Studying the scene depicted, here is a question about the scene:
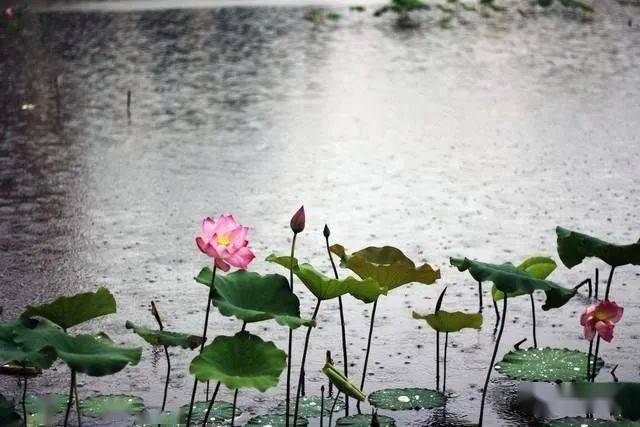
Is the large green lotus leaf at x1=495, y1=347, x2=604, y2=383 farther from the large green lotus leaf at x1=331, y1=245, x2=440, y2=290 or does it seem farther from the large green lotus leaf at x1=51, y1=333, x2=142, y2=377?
the large green lotus leaf at x1=51, y1=333, x2=142, y2=377

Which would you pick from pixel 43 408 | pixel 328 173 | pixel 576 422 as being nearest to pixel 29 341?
pixel 43 408

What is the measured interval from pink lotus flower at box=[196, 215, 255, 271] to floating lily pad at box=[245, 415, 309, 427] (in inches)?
15.5

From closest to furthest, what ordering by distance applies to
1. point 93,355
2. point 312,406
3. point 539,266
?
point 93,355 → point 312,406 → point 539,266

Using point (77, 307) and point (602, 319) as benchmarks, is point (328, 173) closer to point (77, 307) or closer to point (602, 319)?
point (602, 319)

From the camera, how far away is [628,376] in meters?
2.51

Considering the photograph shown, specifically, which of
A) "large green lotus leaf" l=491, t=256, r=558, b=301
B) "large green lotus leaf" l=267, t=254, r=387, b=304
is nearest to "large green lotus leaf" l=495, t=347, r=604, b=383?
"large green lotus leaf" l=491, t=256, r=558, b=301

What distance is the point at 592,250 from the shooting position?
2238mm

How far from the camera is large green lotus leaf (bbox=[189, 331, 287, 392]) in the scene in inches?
70.7

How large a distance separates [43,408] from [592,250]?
118 centimetres

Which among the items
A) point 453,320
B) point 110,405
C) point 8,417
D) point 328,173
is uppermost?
point 8,417

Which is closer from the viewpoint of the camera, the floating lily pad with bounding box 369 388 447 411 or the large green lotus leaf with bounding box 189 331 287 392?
the large green lotus leaf with bounding box 189 331 287 392

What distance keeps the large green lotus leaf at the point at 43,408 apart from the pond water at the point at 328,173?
0.12m

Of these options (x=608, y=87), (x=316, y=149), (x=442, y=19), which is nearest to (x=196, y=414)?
(x=316, y=149)

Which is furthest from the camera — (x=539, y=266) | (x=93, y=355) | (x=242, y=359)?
(x=539, y=266)
